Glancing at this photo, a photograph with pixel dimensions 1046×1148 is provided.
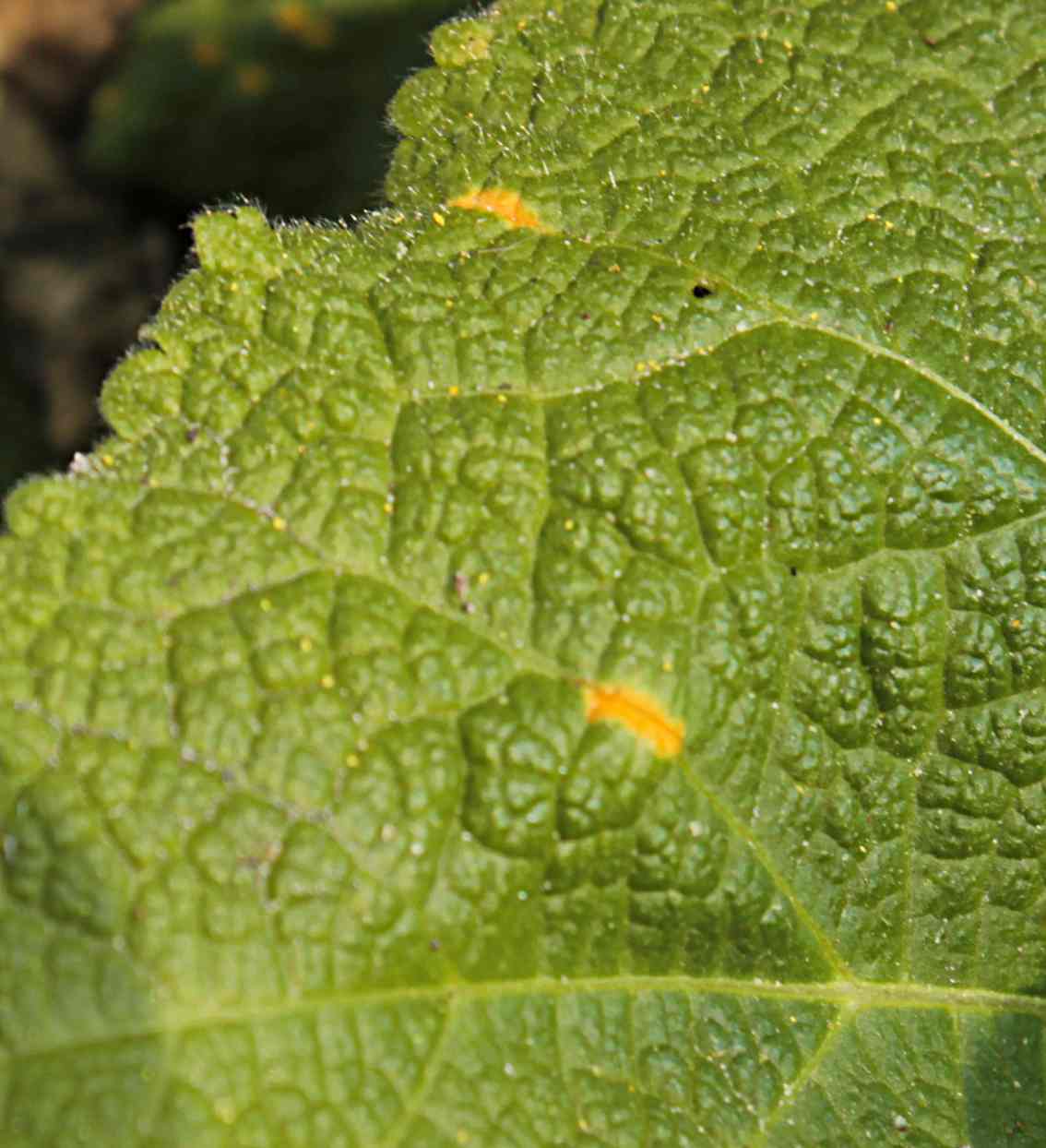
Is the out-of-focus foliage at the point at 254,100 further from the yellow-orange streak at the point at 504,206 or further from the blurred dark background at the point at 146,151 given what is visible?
the yellow-orange streak at the point at 504,206

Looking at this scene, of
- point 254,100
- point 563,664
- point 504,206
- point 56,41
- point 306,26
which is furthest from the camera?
point 56,41

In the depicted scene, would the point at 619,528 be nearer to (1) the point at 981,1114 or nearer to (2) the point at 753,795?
(2) the point at 753,795

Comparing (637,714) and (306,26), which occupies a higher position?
(306,26)

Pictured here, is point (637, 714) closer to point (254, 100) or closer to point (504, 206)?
point (504, 206)

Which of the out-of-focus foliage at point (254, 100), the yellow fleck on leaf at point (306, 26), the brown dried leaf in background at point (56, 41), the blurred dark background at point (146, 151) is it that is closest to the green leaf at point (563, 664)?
the blurred dark background at point (146, 151)

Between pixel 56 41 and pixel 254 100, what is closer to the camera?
pixel 254 100

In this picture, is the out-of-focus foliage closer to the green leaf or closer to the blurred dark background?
the blurred dark background

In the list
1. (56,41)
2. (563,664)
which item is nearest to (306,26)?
(56,41)
